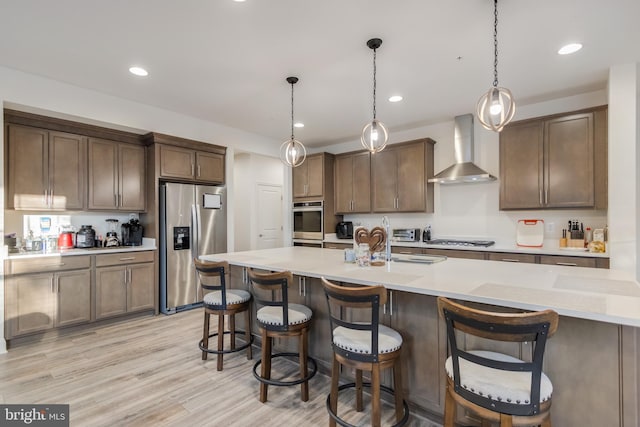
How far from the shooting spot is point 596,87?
133 inches

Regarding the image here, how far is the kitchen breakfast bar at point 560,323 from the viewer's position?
136 centimetres

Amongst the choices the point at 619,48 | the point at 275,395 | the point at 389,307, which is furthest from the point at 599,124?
the point at 275,395

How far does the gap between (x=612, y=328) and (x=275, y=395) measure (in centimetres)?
201

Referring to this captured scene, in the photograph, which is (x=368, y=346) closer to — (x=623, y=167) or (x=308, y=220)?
(x=623, y=167)

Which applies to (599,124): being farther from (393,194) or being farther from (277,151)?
(277,151)

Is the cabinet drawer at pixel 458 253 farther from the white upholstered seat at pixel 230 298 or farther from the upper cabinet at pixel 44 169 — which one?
the upper cabinet at pixel 44 169

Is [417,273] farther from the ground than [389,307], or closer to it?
farther from the ground

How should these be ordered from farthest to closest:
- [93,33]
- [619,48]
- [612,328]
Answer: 1. [619,48]
2. [93,33]
3. [612,328]

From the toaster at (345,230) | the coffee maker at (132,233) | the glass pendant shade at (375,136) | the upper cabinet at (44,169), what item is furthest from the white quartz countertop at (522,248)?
the upper cabinet at (44,169)

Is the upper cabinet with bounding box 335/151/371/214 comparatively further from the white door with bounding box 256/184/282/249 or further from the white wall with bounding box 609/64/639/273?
the white wall with bounding box 609/64/639/273

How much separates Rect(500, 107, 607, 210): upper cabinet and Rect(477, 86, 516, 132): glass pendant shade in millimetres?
1982

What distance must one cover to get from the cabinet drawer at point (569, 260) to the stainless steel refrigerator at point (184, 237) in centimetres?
414

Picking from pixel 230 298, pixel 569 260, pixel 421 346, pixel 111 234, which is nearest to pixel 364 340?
pixel 421 346

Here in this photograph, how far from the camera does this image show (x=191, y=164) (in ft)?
14.1
